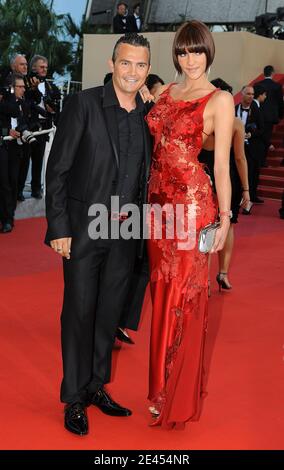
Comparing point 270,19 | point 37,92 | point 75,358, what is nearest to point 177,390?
point 75,358

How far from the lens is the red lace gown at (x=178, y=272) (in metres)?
3.10

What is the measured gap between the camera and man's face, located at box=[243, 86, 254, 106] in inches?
380

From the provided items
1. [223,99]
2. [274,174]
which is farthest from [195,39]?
[274,174]

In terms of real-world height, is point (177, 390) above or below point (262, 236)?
above

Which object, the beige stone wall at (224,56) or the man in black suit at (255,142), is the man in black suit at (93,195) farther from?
the beige stone wall at (224,56)

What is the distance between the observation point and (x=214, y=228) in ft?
10.1

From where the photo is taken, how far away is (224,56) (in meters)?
14.7

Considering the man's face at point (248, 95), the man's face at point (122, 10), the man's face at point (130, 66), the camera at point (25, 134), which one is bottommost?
the camera at point (25, 134)

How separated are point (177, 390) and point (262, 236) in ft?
17.7

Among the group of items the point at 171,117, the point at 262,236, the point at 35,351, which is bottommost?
the point at 262,236

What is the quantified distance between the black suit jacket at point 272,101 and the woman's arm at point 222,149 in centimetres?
929

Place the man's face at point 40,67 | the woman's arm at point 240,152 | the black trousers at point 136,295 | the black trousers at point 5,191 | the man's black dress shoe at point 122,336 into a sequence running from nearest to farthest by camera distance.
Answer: the black trousers at point 136,295 < the man's black dress shoe at point 122,336 < the woman's arm at point 240,152 < the black trousers at point 5,191 < the man's face at point 40,67

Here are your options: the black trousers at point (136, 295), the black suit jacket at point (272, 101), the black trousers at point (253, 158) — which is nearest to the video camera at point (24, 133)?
the black trousers at point (253, 158)

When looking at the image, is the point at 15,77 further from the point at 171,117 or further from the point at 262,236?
the point at 171,117
